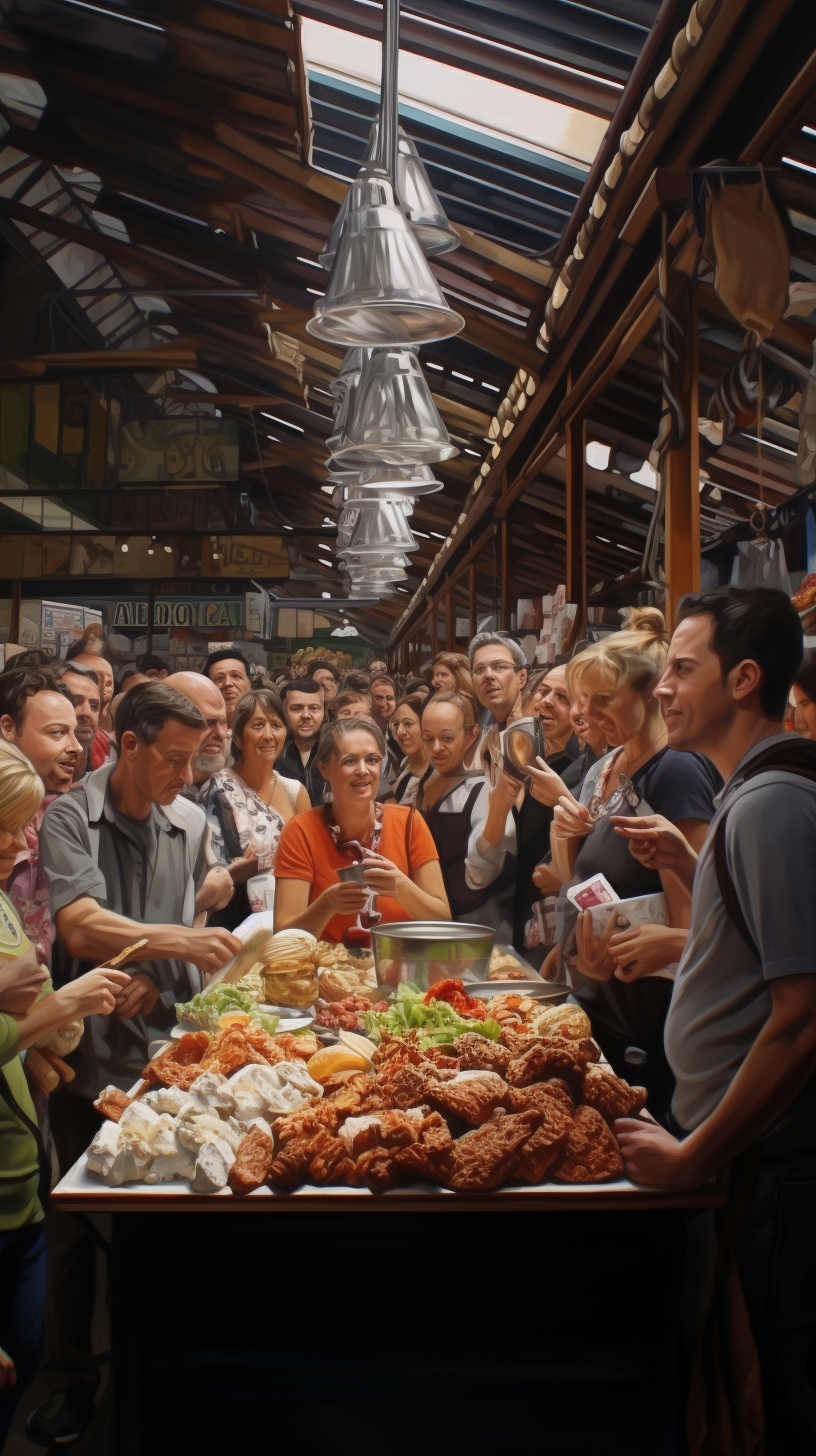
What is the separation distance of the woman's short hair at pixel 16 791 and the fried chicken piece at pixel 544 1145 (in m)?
1.56

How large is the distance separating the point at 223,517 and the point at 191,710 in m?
1.02

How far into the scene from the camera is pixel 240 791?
380 cm

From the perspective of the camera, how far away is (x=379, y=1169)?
204cm

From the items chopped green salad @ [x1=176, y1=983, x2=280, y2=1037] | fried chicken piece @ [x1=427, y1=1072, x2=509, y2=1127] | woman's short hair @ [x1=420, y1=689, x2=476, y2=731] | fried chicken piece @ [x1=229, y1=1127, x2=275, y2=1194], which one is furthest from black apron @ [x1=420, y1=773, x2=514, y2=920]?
fried chicken piece @ [x1=229, y1=1127, x2=275, y2=1194]

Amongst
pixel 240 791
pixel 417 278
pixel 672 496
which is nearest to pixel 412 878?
pixel 240 791

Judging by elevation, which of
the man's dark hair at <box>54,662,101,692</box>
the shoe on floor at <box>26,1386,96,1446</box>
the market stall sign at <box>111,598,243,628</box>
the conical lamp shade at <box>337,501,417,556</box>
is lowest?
the shoe on floor at <box>26,1386,96,1446</box>

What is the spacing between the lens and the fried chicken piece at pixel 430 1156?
81.4 inches

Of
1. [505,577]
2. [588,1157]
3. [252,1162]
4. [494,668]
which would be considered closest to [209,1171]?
[252,1162]

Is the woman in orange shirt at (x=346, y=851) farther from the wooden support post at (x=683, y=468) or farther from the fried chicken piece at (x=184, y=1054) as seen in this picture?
the wooden support post at (x=683, y=468)

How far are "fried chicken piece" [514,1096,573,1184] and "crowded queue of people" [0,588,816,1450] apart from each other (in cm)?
14

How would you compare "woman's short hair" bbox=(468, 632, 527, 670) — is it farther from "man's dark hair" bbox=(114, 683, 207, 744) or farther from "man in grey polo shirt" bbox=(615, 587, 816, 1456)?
"man in grey polo shirt" bbox=(615, 587, 816, 1456)

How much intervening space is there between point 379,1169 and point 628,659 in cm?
150

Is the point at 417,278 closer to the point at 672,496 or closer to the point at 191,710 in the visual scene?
the point at 672,496

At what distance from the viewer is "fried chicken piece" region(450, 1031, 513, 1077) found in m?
2.26
